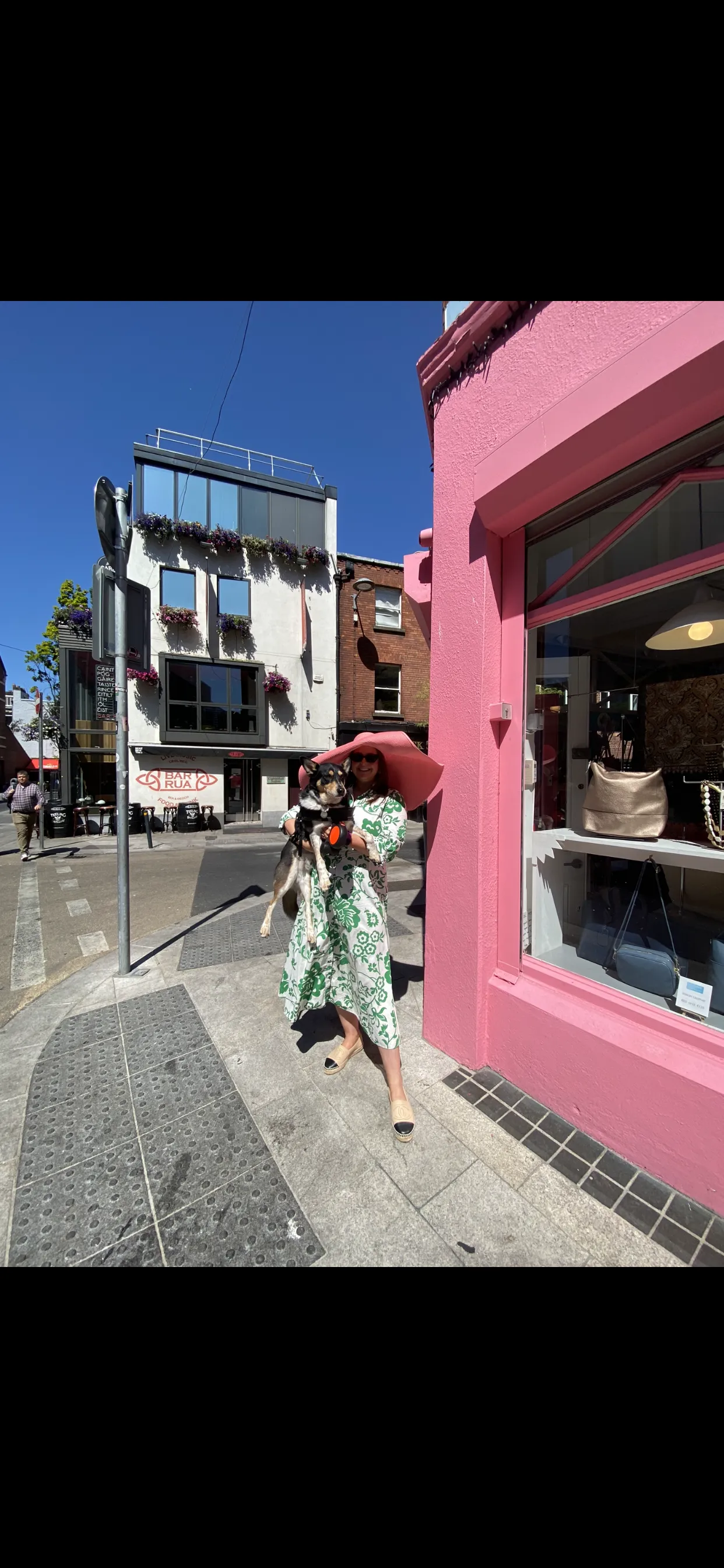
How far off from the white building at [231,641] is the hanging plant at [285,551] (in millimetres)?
61

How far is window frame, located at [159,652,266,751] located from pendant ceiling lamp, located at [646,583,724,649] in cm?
1424

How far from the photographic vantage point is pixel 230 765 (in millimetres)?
15766

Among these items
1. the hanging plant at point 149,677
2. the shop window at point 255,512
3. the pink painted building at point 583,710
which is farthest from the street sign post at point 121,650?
the shop window at point 255,512

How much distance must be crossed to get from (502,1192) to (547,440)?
11.1ft

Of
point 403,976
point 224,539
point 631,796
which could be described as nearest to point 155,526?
point 224,539

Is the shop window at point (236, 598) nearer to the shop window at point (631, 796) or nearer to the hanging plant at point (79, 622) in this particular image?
the hanging plant at point (79, 622)

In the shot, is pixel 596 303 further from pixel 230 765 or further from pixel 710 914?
pixel 230 765

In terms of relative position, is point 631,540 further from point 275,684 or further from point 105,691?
point 275,684

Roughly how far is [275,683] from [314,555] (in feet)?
15.8

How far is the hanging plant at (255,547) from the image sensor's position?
15195 millimetres

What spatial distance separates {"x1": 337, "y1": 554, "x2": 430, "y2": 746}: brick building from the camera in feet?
54.2

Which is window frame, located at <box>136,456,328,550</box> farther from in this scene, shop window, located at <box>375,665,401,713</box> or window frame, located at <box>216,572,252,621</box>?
shop window, located at <box>375,665,401,713</box>

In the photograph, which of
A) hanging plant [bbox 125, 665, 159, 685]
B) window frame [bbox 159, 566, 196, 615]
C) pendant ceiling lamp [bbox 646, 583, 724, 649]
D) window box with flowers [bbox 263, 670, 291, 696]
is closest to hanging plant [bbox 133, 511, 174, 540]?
window frame [bbox 159, 566, 196, 615]
